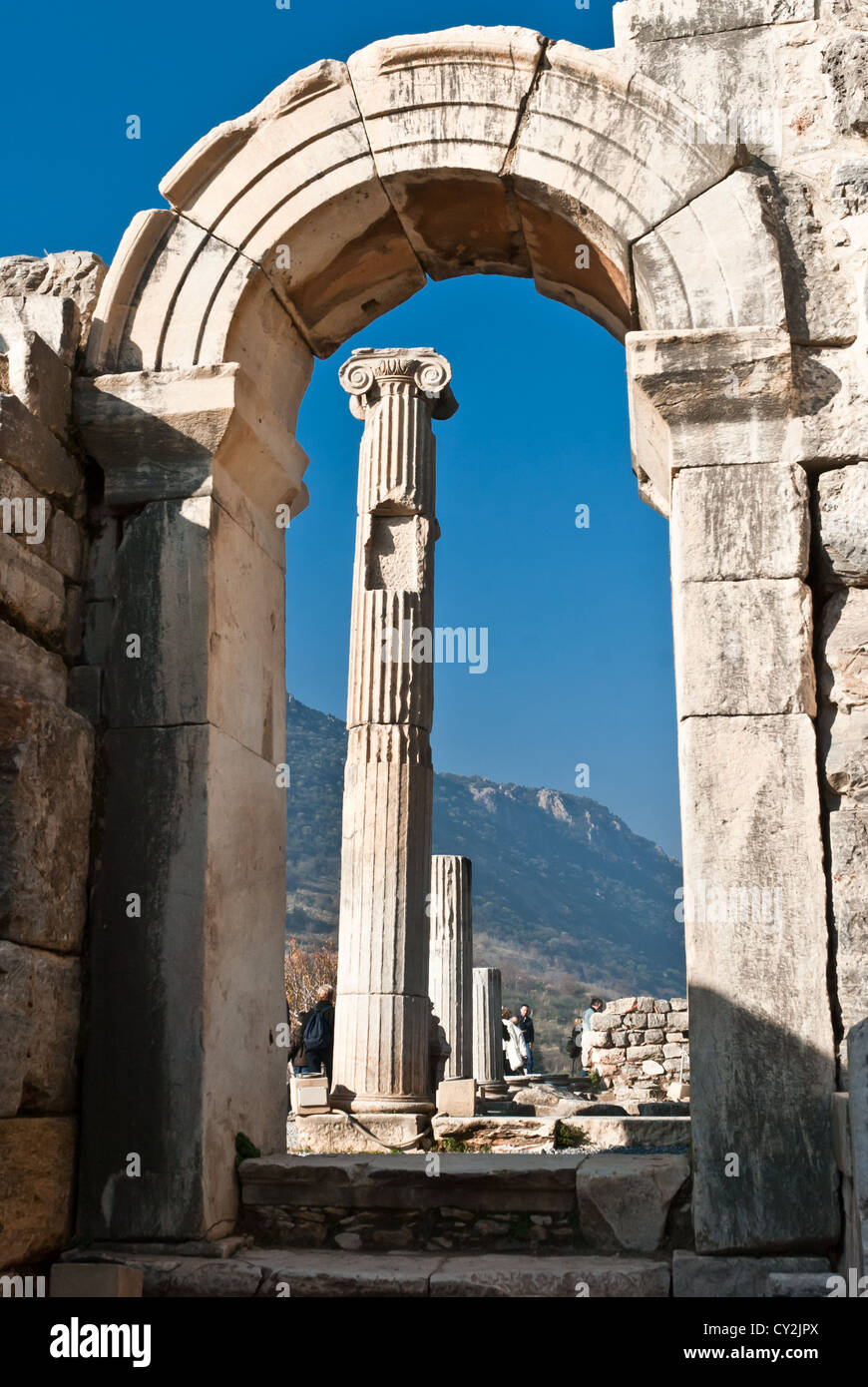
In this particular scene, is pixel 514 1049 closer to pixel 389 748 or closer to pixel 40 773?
pixel 389 748

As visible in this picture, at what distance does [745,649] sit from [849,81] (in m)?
2.28

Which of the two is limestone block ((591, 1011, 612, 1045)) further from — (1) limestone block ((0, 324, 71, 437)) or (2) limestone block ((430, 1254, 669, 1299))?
(1) limestone block ((0, 324, 71, 437))

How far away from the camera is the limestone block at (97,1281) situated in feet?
13.6

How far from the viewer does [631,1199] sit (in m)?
4.61

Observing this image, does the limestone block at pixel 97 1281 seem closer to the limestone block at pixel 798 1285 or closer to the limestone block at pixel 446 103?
the limestone block at pixel 798 1285

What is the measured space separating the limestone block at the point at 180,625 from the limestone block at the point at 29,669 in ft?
0.63

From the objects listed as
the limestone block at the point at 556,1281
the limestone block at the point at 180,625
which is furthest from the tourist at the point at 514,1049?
the limestone block at the point at 556,1281

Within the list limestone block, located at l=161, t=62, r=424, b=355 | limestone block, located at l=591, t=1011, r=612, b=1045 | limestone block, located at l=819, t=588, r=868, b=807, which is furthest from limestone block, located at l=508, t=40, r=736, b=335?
limestone block, located at l=591, t=1011, r=612, b=1045

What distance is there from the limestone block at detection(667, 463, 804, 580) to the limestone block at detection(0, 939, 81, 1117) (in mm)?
2609

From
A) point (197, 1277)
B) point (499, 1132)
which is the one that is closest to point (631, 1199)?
point (197, 1277)

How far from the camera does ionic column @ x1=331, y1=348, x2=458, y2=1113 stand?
10.9 m
